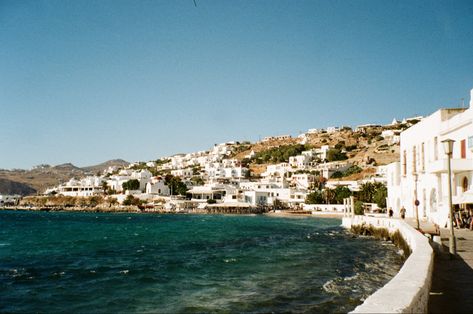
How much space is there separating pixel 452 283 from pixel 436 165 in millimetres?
22179

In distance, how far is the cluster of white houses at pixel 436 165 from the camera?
28.6 metres

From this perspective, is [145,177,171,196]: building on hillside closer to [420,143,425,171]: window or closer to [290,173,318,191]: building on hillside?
[290,173,318,191]: building on hillside

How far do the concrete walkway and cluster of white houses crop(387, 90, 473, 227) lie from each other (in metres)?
10.1

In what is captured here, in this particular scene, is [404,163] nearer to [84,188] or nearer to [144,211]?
[144,211]

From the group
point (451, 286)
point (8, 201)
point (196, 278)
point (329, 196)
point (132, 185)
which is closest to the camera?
point (451, 286)

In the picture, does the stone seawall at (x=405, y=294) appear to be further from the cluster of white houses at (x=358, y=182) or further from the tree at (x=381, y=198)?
the tree at (x=381, y=198)

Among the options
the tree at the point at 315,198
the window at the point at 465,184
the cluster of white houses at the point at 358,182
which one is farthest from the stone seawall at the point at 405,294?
the tree at the point at 315,198

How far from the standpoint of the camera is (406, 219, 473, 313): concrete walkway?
8336 mm

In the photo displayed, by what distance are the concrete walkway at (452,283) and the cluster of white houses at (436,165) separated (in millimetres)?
10099

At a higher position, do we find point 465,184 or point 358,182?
point 358,182

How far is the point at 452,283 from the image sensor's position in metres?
10.5

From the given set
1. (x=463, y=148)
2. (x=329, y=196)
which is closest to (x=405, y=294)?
(x=463, y=148)

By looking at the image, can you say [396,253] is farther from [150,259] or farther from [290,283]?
[150,259]

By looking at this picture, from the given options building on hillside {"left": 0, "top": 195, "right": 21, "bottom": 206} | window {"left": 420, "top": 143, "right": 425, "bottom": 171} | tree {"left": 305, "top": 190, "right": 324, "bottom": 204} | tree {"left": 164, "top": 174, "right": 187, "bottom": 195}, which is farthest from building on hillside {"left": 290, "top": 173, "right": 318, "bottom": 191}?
building on hillside {"left": 0, "top": 195, "right": 21, "bottom": 206}
